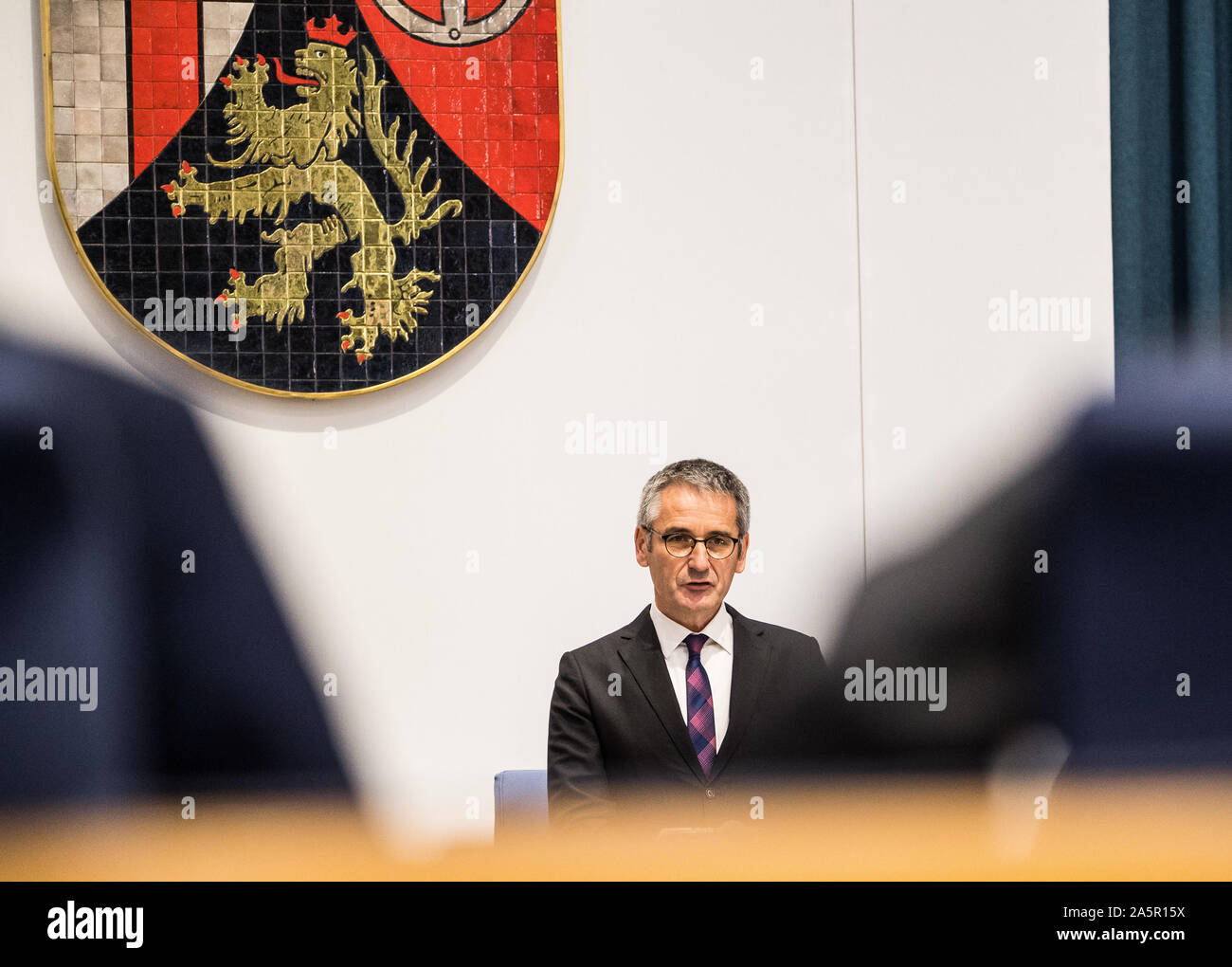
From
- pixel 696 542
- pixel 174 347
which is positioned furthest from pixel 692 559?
pixel 174 347

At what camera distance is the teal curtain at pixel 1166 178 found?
7.84ft

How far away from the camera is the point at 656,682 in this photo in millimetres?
2244

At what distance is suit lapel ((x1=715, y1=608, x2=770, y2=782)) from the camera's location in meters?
2.29

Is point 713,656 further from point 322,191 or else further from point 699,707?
point 322,191

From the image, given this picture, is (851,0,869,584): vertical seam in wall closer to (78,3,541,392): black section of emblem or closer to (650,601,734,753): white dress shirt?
(650,601,734,753): white dress shirt

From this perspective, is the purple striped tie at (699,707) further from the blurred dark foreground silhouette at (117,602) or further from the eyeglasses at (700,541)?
the blurred dark foreground silhouette at (117,602)

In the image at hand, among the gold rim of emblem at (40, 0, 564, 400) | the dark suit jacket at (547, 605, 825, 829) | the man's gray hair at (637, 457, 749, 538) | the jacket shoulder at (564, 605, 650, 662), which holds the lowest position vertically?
the dark suit jacket at (547, 605, 825, 829)

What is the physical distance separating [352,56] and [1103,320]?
1.62 m

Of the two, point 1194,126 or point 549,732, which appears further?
point 1194,126

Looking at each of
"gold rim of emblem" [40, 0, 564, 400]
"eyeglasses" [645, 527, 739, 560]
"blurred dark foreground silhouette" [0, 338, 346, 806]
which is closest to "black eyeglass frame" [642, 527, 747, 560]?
"eyeglasses" [645, 527, 739, 560]

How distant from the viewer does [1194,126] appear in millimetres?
2387

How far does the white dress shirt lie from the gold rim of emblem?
2.26ft
